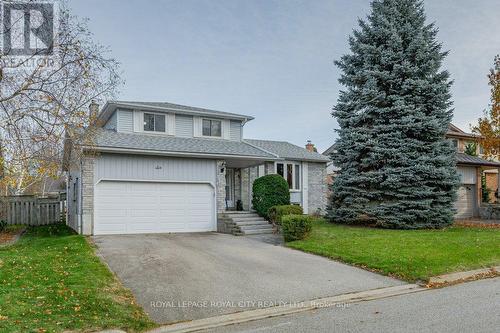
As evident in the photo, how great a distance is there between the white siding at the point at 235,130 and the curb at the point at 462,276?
12.4 meters

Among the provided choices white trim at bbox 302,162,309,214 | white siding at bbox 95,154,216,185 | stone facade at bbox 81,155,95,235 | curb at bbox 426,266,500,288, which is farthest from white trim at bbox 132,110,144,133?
curb at bbox 426,266,500,288

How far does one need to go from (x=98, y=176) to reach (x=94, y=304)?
9085 mm

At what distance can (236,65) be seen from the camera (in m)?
19.2

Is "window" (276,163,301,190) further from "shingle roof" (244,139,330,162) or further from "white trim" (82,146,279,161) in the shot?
"white trim" (82,146,279,161)

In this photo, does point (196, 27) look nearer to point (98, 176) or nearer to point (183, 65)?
point (183, 65)

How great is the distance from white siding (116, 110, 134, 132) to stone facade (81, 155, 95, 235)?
115 inches

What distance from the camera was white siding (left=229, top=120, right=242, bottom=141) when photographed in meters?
19.2

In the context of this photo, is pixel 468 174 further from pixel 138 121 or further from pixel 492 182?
pixel 138 121

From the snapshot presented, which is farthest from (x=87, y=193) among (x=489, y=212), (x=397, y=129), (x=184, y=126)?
(x=489, y=212)

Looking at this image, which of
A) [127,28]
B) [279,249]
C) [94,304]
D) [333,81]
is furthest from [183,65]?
[94,304]

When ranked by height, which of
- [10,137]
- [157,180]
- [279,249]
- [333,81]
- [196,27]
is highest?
[196,27]

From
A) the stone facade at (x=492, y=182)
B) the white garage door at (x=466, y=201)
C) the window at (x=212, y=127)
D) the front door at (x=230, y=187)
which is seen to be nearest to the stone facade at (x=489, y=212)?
the white garage door at (x=466, y=201)

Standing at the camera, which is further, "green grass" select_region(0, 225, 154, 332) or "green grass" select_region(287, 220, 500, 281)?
"green grass" select_region(287, 220, 500, 281)

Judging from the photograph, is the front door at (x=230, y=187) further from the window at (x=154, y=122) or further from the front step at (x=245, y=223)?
the window at (x=154, y=122)
